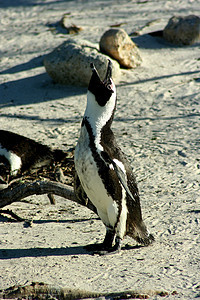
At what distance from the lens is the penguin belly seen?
3289 millimetres

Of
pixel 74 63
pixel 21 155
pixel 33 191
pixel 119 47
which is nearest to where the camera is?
pixel 33 191

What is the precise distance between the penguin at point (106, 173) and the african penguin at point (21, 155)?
1.78m

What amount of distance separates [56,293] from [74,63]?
622 cm

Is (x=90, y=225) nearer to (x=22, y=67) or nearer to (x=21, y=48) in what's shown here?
(x=22, y=67)

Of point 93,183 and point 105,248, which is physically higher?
point 93,183

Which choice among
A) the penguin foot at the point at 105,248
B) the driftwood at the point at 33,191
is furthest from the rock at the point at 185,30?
the penguin foot at the point at 105,248

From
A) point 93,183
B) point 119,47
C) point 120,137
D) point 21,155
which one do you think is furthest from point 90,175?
point 119,47

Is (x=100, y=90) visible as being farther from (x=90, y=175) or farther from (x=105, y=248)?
(x=105, y=248)

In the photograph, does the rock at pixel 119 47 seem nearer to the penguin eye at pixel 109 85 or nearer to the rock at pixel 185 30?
the rock at pixel 185 30

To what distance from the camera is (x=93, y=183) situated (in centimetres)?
331

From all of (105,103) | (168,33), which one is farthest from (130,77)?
(105,103)

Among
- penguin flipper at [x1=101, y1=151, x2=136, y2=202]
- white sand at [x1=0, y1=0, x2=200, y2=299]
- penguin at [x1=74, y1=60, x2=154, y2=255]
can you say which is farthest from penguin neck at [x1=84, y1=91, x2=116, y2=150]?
white sand at [x1=0, y1=0, x2=200, y2=299]

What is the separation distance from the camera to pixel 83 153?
332 centimetres

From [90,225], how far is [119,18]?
9.16 m
